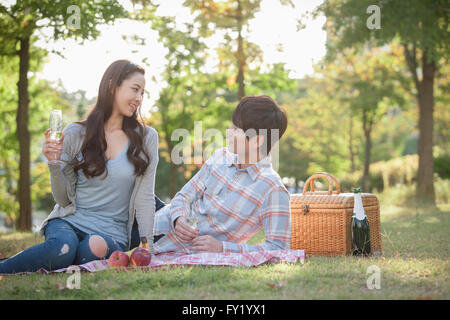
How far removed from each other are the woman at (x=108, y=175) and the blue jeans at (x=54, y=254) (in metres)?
0.01

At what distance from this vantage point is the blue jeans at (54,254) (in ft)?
12.3

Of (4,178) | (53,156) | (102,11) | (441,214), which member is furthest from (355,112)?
(53,156)

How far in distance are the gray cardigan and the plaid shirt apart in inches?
4.8

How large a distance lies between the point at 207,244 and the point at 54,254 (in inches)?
45.7

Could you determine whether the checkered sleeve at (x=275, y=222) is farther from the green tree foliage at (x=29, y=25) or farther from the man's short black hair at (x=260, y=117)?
the green tree foliage at (x=29, y=25)

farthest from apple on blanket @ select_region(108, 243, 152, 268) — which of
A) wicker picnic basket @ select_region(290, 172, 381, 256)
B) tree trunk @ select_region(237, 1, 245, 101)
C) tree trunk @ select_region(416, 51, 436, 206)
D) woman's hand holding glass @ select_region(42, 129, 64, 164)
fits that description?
tree trunk @ select_region(416, 51, 436, 206)

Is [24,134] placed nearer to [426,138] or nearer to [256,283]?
[256,283]

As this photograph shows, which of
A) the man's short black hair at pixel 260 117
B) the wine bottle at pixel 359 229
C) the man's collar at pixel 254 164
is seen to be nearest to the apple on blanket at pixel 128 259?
the man's collar at pixel 254 164

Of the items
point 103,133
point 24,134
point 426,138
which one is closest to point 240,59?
point 24,134

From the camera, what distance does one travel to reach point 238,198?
13.4ft

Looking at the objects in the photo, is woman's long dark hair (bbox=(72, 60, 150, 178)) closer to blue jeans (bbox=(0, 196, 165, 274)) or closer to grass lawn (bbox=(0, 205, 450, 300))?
blue jeans (bbox=(0, 196, 165, 274))

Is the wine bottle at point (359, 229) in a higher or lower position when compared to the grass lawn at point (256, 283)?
higher
